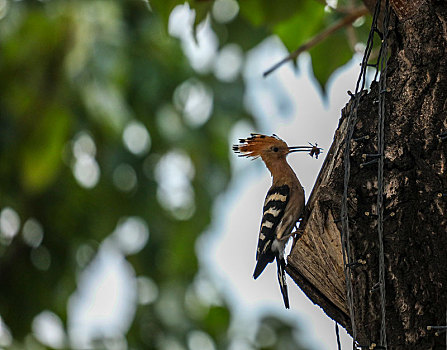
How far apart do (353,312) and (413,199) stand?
15.8 inches

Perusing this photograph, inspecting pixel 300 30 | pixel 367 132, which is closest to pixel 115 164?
pixel 300 30

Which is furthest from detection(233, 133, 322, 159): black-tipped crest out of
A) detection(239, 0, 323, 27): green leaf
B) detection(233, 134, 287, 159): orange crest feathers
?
detection(239, 0, 323, 27): green leaf

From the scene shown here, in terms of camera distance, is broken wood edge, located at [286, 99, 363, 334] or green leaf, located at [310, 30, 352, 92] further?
green leaf, located at [310, 30, 352, 92]

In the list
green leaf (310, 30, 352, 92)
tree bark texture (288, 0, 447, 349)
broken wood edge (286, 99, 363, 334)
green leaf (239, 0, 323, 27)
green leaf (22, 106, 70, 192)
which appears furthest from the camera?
green leaf (22, 106, 70, 192)

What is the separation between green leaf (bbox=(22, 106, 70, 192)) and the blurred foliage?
41 mm

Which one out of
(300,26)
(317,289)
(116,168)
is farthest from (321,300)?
(116,168)

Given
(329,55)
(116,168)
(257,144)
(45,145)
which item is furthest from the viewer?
(116,168)

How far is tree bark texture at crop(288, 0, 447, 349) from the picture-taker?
7.72 feet

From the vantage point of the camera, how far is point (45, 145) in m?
5.36

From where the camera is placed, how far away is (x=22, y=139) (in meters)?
5.57

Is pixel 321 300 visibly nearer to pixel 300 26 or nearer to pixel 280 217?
pixel 280 217

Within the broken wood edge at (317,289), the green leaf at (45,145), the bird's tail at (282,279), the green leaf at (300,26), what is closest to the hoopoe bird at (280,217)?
the bird's tail at (282,279)

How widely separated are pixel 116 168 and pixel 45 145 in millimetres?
2020

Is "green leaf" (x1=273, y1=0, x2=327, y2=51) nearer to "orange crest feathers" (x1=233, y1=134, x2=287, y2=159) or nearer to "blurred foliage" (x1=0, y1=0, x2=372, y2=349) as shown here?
"orange crest feathers" (x1=233, y1=134, x2=287, y2=159)
